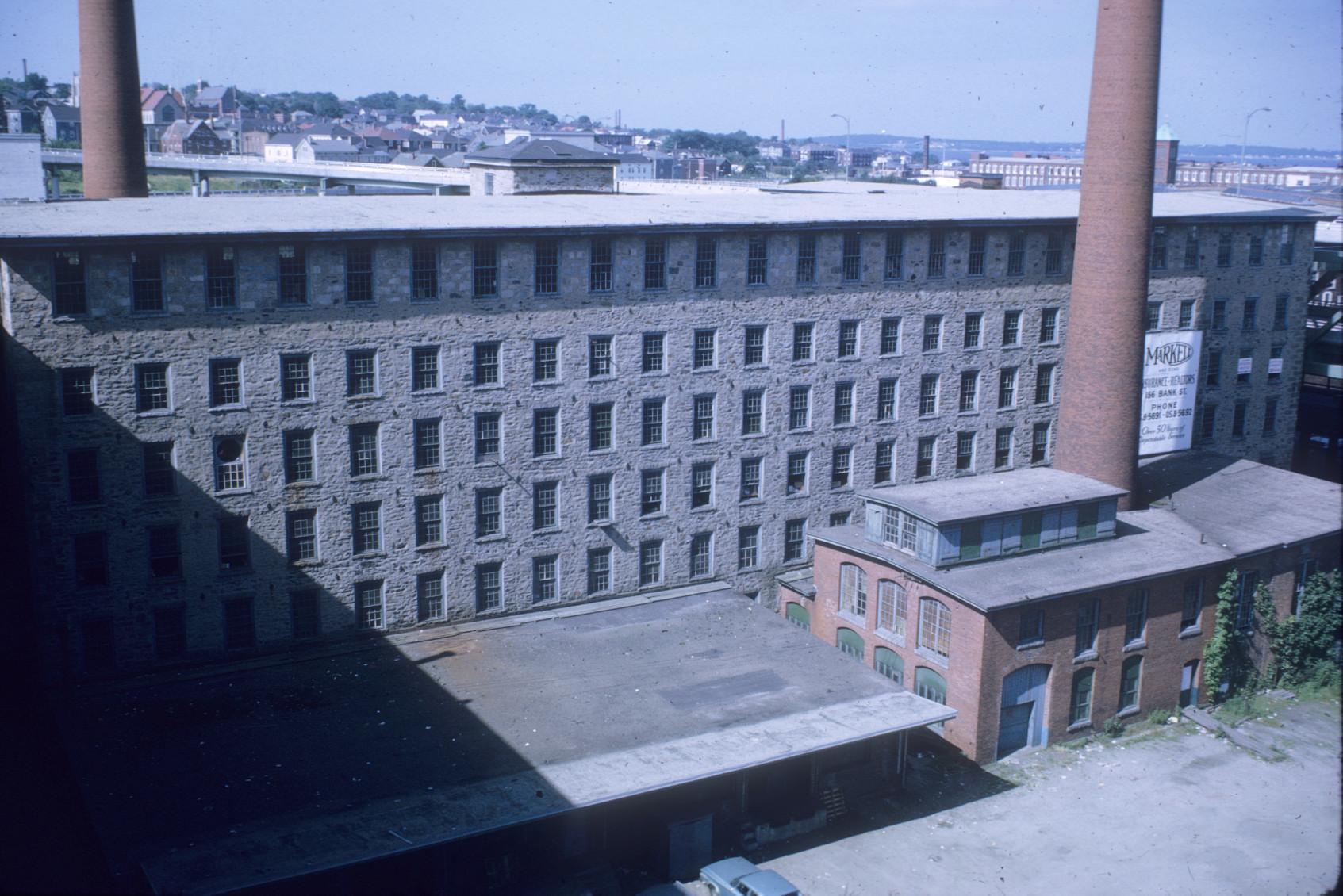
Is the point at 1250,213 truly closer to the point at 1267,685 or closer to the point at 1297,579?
the point at 1297,579

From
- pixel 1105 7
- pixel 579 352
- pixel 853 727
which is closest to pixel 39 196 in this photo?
pixel 579 352

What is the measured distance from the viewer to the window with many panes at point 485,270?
36.8m

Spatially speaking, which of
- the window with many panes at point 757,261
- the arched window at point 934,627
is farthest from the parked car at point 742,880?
the window with many panes at point 757,261

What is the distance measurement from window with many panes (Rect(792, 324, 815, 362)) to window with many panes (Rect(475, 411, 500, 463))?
1161cm

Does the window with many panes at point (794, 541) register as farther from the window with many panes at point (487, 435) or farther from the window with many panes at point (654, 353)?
the window with many panes at point (487, 435)

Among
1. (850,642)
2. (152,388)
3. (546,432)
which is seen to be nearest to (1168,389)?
(850,642)

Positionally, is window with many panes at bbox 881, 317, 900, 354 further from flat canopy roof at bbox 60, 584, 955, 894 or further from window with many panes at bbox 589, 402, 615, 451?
flat canopy roof at bbox 60, 584, 955, 894

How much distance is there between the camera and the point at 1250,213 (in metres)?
52.1

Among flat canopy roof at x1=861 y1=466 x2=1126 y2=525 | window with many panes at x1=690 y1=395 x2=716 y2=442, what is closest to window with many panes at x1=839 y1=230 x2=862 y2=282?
window with many panes at x1=690 y1=395 x2=716 y2=442

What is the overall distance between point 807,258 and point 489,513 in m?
14.8

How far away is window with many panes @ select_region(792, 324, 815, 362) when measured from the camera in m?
42.8

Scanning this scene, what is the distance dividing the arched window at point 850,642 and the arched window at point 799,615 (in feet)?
5.68

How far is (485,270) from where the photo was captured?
121ft

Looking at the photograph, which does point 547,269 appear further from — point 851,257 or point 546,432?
point 851,257
